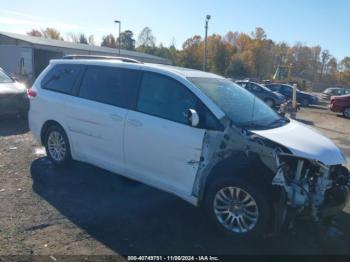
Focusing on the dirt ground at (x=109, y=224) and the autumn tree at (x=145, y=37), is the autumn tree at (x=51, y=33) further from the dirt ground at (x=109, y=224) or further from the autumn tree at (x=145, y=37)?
the dirt ground at (x=109, y=224)

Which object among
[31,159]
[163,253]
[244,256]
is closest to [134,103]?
[163,253]

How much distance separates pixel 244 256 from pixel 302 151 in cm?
129

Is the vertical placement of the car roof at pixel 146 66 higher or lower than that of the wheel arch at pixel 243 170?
higher

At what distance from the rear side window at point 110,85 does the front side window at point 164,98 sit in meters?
0.20

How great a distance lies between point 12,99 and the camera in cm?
1029

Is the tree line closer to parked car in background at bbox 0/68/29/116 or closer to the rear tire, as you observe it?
the rear tire

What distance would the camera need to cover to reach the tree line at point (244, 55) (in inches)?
3297

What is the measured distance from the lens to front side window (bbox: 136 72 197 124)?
477cm

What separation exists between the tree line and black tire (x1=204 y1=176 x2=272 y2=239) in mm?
68479

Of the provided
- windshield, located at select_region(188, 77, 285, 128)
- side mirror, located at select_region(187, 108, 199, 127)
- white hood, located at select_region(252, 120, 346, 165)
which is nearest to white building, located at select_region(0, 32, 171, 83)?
windshield, located at select_region(188, 77, 285, 128)

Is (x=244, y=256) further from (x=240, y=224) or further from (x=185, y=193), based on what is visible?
(x=185, y=193)

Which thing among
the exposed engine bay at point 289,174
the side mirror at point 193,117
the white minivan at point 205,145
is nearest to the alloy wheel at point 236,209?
the white minivan at point 205,145

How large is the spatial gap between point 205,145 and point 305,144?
1.14 metres

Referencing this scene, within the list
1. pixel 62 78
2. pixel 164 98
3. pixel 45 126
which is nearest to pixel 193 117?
pixel 164 98
